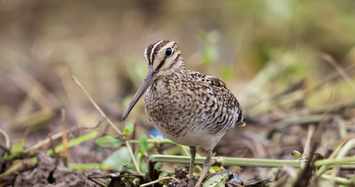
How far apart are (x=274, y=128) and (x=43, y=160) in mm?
2323

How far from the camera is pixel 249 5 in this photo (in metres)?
6.76

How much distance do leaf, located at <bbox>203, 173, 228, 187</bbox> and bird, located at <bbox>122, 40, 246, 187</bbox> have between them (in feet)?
0.33

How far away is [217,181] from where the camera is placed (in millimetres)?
2150

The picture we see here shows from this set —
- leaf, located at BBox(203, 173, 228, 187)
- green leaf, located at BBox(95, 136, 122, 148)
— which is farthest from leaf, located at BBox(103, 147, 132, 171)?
leaf, located at BBox(203, 173, 228, 187)

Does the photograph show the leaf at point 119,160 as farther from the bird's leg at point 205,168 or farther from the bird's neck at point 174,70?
the bird's neck at point 174,70

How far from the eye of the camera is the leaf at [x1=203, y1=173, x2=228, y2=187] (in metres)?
2.13

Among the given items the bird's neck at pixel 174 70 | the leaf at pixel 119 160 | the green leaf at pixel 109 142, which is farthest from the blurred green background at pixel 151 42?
the bird's neck at pixel 174 70

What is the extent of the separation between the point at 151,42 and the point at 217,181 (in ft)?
15.6

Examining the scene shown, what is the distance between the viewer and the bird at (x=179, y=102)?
2340mm

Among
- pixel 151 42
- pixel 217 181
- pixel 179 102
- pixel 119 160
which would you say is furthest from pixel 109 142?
pixel 151 42

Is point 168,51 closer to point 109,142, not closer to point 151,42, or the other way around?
point 109,142

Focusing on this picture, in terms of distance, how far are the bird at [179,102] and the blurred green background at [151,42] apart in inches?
67.8

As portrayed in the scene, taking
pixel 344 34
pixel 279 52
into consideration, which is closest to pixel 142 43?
pixel 279 52

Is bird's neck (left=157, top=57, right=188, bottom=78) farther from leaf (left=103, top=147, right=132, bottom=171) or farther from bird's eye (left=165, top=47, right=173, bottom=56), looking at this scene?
leaf (left=103, top=147, right=132, bottom=171)
